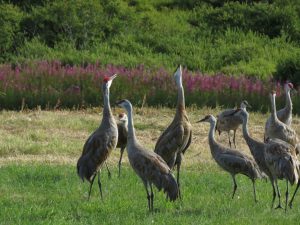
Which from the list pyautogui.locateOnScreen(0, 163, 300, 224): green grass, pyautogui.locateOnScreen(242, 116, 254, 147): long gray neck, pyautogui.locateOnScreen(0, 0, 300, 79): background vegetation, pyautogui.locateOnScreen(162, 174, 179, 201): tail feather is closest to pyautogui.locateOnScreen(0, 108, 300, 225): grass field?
pyautogui.locateOnScreen(0, 163, 300, 224): green grass

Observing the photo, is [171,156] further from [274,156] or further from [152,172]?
[274,156]

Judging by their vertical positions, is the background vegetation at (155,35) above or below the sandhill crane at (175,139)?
below

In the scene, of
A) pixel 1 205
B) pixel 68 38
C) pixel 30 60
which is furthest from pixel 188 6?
pixel 1 205

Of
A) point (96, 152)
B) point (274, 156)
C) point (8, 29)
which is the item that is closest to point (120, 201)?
point (96, 152)

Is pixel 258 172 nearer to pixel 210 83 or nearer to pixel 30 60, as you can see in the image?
pixel 210 83

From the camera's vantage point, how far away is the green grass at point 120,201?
10414 millimetres

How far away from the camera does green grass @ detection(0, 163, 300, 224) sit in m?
10.4

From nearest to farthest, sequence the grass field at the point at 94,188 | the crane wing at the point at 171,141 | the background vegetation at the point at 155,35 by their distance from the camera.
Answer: the grass field at the point at 94,188, the crane wing at the point at 171,141, the background vegetation at the point at 155,35

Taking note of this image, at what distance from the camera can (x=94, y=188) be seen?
12977 mm

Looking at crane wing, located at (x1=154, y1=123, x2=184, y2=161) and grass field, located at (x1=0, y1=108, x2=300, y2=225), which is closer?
grass field, located at (x1=0, y1=108, x2=300, y2=225)

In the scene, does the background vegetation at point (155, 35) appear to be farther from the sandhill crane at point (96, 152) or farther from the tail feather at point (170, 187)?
the tail feather at point (170, 187)

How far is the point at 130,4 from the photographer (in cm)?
3422

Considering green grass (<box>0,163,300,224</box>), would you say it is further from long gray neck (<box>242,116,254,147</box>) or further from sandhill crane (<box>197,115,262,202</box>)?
Result: long gray neck (<box>242,116,254,147</box>)

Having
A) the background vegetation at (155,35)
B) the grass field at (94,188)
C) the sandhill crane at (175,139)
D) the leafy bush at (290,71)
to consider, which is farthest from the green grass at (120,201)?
the background vegetation at (155,35)
